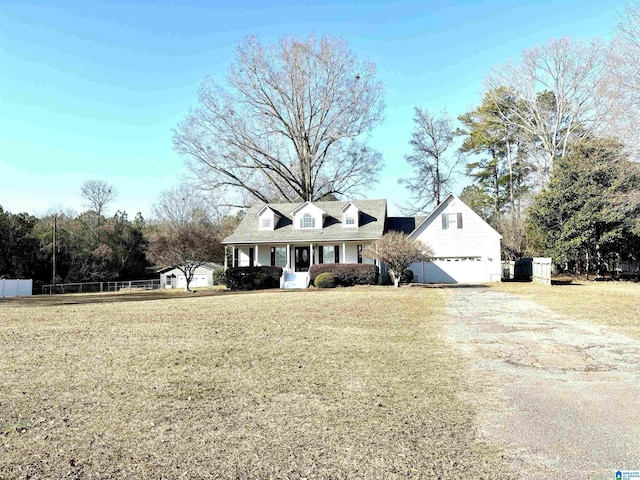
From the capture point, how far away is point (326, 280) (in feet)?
85.0

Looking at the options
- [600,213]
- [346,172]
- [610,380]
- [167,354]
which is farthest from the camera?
[346,172]

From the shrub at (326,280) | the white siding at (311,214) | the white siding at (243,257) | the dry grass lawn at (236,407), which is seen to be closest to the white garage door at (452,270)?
the shrub at (326,280)

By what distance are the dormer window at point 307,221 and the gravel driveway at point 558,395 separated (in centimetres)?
2088

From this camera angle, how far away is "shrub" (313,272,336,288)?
84.9 ft

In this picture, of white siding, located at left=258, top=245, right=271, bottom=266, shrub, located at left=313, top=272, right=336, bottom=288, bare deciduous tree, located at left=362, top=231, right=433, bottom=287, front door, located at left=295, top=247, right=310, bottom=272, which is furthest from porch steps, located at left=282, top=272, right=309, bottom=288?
bare deciduous tree, located at left=362, top=231, right=433, bottom=287

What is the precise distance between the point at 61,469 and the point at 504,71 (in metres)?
37.7

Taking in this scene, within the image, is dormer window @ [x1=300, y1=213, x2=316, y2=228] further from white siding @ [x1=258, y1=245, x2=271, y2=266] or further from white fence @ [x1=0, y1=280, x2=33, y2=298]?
white fence @ [x1=0, y1=280, x2=33, y2=298]

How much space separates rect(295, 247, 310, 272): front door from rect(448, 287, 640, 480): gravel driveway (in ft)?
67.7

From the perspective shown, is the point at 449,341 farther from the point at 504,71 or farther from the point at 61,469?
the point at 504,71

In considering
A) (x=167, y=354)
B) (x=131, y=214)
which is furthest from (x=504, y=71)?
(x=131, y=214)

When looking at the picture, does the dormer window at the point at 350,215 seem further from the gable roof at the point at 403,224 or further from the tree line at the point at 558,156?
the tree line at the point at 558,156

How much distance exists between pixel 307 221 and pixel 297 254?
7.51 ft

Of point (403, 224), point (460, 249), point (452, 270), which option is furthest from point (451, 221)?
point (403, 224)

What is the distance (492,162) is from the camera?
41.9 meters
